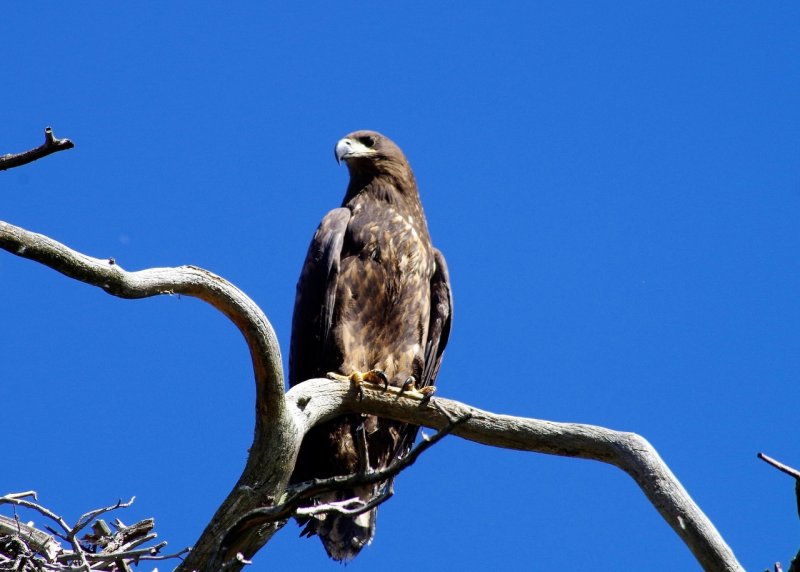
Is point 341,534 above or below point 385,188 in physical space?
below

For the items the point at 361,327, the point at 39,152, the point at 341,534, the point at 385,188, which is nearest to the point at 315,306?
the point at 361,327

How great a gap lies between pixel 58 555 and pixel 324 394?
1416mm

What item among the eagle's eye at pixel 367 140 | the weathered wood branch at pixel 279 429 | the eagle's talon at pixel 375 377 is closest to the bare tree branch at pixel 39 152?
the weathered wood branch at pixel 279 429

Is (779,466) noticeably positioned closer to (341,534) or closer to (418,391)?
(418,391)

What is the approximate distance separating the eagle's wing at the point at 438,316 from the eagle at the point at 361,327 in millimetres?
10

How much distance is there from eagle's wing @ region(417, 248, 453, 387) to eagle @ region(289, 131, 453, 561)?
0.03 ft

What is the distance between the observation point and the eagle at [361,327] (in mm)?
6129

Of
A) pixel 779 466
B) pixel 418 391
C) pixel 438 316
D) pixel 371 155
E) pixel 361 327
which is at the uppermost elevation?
pixel 371 155

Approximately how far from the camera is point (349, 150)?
23.9ft

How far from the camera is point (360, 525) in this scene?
5957 millimetres

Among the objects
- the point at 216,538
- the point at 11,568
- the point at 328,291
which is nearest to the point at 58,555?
the point at 11,568

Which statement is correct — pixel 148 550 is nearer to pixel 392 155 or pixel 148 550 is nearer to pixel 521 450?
pixel 521 450

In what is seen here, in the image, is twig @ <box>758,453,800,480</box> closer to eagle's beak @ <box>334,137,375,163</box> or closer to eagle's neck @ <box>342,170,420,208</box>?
A: eagle's neck @ <box>342,170,420,208</box>

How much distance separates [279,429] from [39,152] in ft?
6.13
